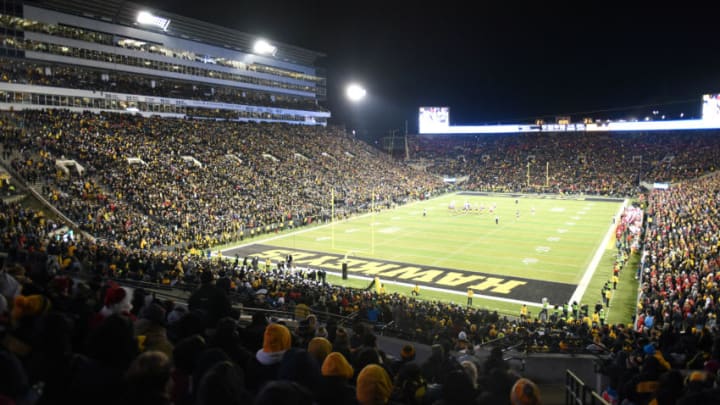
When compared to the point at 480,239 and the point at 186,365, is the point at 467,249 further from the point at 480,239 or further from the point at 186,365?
the point at 186,365

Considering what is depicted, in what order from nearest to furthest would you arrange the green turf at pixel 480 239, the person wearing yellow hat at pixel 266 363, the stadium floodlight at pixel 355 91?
1. the person wearing yellow hat at pixel 266 363
2. the green turf at pixel 480 239
3. the stadium floodlight at pixel 355 91

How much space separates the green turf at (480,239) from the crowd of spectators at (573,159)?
16.1 meters

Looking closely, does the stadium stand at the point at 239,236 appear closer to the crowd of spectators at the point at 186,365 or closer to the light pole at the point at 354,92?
the crowd of spectators at the point at 186,365

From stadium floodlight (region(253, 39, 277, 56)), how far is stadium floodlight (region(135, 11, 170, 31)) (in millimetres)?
13557

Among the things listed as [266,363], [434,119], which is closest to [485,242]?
[266,363]

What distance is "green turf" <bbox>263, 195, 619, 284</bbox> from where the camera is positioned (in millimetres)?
27531

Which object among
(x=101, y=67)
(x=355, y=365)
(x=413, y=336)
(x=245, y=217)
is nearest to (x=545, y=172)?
(x=245, y=217)

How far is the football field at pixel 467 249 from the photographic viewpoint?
23969 mm

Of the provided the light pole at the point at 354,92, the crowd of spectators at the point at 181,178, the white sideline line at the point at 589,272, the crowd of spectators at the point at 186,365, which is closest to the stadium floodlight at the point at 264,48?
the crowd of spectators at the point at 181,178

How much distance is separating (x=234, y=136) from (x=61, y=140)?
20.1m

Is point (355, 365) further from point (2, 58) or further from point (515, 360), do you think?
point (2, 58)

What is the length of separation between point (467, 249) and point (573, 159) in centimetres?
4844

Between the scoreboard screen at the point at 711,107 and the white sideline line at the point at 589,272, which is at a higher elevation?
the scoreboard screen at the point at 711,107

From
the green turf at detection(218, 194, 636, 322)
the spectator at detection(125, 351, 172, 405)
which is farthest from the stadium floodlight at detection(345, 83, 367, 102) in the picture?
the spectator at detection(125, 351, 172, 405)
